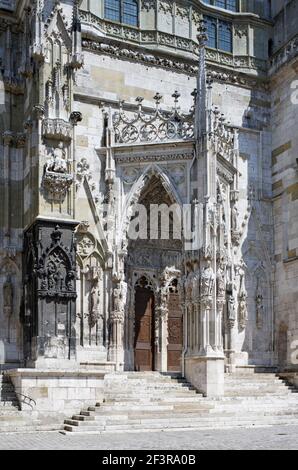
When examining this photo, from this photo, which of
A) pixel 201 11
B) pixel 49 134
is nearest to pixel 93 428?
pixel 49 134

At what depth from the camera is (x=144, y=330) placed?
22125mm

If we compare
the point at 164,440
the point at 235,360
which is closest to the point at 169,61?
the point at 235,360

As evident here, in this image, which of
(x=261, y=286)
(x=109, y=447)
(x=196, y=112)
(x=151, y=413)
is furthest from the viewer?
(x=261, y=286)

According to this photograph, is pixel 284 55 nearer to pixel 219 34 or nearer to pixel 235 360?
pixel 219 34

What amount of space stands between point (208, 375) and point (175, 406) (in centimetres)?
158

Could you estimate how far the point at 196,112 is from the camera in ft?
64.8

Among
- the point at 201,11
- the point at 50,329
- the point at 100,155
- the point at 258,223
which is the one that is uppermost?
the point at 201,11

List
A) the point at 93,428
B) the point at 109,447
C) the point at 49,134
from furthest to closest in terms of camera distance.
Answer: the point at 49,134 → the point at 93,428 → the point at 109,447

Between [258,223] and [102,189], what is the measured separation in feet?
16.7

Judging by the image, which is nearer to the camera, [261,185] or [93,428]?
[93,428]

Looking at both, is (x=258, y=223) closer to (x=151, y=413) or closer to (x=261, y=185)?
(x=261, y=185)

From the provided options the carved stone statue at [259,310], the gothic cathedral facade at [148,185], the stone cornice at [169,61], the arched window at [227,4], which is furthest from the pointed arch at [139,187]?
the arched window at [227,4]

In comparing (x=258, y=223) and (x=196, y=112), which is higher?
(x=196, y=112)

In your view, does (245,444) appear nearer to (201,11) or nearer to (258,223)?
(258,223)
